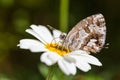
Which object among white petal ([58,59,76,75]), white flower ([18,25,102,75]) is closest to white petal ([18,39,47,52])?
white flower ([18,25,102,75])

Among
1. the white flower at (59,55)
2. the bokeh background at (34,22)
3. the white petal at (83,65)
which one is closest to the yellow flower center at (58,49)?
the white flower at (59,55)

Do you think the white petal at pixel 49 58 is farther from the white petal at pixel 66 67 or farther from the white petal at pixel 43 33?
the white petal at pixel 43 33

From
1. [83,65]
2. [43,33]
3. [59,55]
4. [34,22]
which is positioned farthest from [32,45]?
[34,22]

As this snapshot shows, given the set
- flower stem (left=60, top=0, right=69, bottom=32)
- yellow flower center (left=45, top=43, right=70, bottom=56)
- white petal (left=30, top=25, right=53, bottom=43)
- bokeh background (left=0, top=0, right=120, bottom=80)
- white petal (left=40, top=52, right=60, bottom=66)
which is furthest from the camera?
bokeh background (left=0, top=0, right=120, bottom=80)

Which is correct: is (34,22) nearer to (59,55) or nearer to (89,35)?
(89,35)

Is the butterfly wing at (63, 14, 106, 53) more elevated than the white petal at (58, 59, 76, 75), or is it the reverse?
the butterfly wing at (63, 14, 106, 53)

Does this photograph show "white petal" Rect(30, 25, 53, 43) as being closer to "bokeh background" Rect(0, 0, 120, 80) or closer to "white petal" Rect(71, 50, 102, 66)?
"white petal" Rect(71, 50, 102, 66)

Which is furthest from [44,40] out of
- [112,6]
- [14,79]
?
[112,6]
